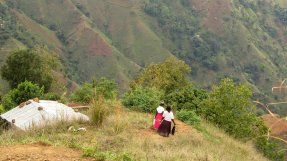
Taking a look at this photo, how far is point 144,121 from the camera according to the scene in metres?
12.6

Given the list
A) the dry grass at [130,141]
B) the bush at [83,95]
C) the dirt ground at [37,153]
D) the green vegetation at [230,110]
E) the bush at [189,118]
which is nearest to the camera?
the dirt ground at [37,153]

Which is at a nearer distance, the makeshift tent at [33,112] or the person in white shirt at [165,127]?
the person in white shirt at [165,127]

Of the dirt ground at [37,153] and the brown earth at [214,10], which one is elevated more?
the brown earth at [214,10]

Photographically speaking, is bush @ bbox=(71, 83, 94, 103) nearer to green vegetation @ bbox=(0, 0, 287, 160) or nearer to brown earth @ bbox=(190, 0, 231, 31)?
green vegetation @ bbox=(0, 0, 287, 160)

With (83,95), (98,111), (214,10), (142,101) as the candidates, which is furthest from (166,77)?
(214,10)

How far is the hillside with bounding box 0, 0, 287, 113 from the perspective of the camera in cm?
9488

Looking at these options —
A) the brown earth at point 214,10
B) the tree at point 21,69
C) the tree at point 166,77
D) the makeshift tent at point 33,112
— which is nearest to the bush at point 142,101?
the makeshift tent at point 33,112

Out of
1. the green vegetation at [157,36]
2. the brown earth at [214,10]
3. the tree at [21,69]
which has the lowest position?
the tree at [21,69]

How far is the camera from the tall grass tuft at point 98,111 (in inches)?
386

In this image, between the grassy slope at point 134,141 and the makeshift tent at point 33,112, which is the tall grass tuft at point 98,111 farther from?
the makeshift tent at point 33,112

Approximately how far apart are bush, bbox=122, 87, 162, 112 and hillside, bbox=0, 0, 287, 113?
66.7 meters

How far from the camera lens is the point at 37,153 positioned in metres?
5.80

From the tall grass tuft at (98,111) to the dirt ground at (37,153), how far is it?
11.0 ft

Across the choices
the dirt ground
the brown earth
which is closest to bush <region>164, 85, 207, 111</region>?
the dirt ground
